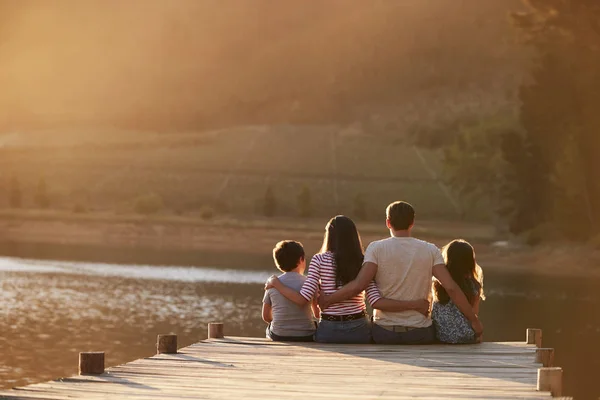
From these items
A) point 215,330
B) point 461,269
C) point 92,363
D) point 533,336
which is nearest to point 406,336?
point 461,269

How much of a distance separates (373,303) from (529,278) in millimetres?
39481

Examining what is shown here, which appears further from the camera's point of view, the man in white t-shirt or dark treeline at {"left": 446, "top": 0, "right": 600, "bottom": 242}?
dark treeline at {"left": 446, "top": 0, "right": 600, "bottom": 242}

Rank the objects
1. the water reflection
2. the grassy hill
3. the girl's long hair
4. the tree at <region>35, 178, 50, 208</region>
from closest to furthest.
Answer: the girl's long hair < the water reflection < the tree at <region>35, 178, 50, 208</region> < the grassy hill

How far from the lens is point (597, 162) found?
54250mm

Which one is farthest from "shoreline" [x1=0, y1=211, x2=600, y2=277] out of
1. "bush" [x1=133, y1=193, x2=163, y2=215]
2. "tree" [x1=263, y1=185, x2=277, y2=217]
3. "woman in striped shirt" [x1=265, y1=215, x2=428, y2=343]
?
"woman in striped shirt" [x1=265, y1=215, x2=428, y2=343]

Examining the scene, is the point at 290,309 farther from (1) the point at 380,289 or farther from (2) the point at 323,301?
(1) the point at 380,289

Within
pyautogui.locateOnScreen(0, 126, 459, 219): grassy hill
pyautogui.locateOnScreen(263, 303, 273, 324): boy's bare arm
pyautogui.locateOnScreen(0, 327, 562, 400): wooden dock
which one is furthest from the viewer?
pyautogui.locateOnScreen(0, 126, 459, 219): grassy hill

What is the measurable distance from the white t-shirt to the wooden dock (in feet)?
1.47

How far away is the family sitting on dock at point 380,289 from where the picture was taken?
10.2 m

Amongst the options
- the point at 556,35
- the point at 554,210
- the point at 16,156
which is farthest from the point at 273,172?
the point at 556,35

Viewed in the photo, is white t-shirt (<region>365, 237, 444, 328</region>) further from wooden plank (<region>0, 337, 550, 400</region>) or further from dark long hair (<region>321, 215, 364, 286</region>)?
wooden plank (<region>0, 337, 550, 400</region>)

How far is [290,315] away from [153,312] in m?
21.5

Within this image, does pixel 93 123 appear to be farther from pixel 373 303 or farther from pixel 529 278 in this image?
pixel 373 303

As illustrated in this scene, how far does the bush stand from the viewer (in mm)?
123125
